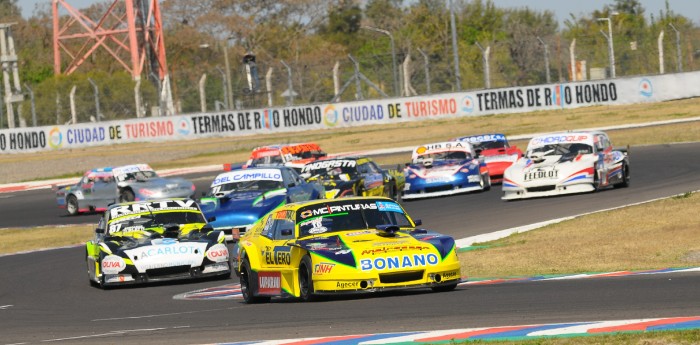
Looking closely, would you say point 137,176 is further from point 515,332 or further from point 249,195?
point 515,332

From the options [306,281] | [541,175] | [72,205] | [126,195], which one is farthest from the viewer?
[72,205]

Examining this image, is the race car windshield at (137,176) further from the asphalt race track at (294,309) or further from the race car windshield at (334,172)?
the asphalt race track at (294,309)

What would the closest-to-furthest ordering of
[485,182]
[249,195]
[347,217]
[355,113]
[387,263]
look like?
[387,263] → [347,217] → [249,195] → [485,182] → [355,113]

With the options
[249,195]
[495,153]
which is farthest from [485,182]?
[249,195]

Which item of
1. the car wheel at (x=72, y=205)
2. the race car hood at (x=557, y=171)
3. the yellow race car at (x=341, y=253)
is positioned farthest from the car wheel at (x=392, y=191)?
the yellow race car at (x=341, y=253)

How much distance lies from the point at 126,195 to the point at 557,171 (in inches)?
433

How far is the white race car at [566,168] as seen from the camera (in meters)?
25.9

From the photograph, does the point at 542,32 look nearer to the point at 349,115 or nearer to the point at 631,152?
the point at 349,115

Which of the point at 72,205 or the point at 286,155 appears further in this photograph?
the point at 286,155

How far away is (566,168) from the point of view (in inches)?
1017

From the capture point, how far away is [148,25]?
76375mm

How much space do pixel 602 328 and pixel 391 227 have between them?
4.12 metres

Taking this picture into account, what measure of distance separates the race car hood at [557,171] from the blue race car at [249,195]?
13.8ft

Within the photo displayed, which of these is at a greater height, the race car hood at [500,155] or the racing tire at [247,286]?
the race car hood at [500,155]
